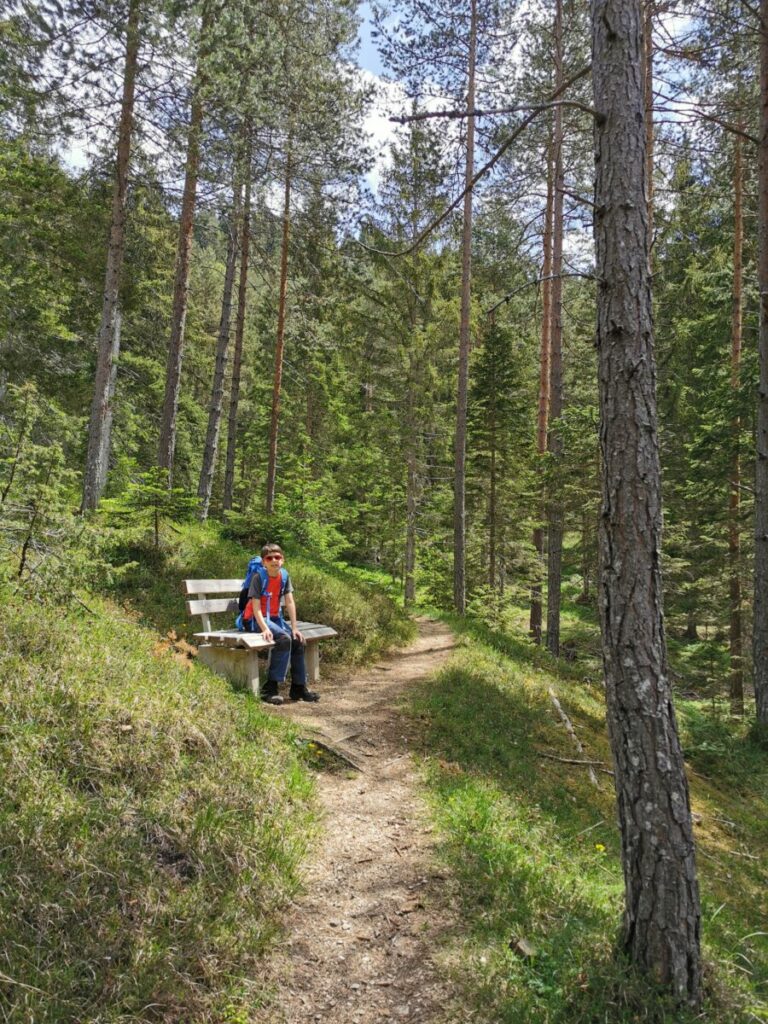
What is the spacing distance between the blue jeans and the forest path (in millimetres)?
820

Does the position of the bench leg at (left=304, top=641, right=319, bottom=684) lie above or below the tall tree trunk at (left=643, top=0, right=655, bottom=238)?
below

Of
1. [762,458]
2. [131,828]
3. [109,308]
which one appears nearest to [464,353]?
[762,458]

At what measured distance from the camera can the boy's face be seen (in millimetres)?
7099

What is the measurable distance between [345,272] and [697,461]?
10.3m

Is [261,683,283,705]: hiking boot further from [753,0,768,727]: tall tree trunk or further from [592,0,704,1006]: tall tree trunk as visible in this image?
[753,0,768,727]: tall tree trunk

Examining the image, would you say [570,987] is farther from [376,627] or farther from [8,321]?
[8,321]

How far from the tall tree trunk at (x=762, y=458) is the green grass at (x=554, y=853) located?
1235mm

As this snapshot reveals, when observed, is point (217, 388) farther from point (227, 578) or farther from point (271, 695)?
point (271, 695)

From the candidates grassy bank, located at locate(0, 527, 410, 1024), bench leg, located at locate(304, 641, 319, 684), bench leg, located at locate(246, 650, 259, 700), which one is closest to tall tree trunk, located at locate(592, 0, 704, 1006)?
grassy bank, located at locate(0, 527, 410, 1024)

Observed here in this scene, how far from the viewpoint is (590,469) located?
38.3ft

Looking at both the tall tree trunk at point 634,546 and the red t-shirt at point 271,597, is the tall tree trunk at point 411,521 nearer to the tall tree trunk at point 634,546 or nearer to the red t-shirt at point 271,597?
the red t-shirt at point 271,597

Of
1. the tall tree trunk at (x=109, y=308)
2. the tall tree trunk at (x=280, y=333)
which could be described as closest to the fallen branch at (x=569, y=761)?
the tall tree trunk at (x=109, y=308)

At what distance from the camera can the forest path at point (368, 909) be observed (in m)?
2.99

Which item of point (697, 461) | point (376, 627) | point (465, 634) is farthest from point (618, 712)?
point (697, 461)
